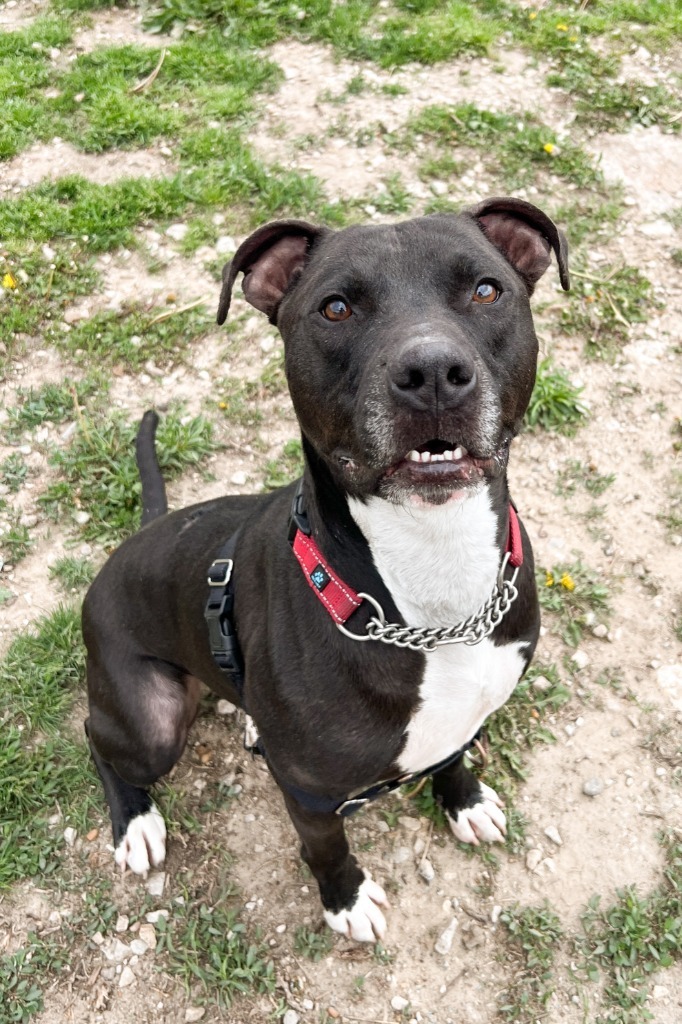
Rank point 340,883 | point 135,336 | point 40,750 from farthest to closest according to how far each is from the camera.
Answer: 1. point 135,336
2. point 40,750
3. point 340,883

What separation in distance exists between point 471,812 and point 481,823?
0.20 feet

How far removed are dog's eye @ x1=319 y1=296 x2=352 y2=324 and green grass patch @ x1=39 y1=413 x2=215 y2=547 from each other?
2.45 meters

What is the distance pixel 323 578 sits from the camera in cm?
252

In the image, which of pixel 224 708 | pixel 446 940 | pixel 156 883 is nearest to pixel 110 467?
pixel 224 708

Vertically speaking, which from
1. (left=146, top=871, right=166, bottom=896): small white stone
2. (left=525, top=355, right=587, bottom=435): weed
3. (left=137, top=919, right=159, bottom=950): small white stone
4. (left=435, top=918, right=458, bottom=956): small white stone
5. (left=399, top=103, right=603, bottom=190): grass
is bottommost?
(left=137, top=919, right=159, bottom=950): small white stone

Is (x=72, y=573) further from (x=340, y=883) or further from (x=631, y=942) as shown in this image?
(x=631, y=942)

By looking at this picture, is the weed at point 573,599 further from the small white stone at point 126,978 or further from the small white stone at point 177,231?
the small white stone at point 177,231

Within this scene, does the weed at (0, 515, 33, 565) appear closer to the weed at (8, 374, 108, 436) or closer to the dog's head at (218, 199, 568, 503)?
the weed at (8, 374, 108, 436)

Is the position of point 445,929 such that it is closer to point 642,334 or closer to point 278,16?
point 642,334

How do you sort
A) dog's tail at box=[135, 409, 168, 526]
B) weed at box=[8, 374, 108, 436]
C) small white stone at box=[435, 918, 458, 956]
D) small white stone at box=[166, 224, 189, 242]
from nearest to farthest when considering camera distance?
small white stone at box=[435, 918, 458, 956]
dog's tail at box=[135, 409, 168, 526]
weed at box=[8, 374, 108, 436]
small white stone at box=[166, 224, 189, 242]

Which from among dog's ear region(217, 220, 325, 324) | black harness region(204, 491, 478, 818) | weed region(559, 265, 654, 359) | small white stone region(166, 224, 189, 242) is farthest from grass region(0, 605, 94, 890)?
weed region(559, 265, 654, 359)

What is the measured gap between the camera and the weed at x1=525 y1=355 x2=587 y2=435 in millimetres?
4762

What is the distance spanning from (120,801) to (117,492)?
1670 millimetres

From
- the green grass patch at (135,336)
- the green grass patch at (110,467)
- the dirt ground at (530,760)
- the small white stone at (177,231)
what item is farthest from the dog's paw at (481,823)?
the small white stone at (177,231)
